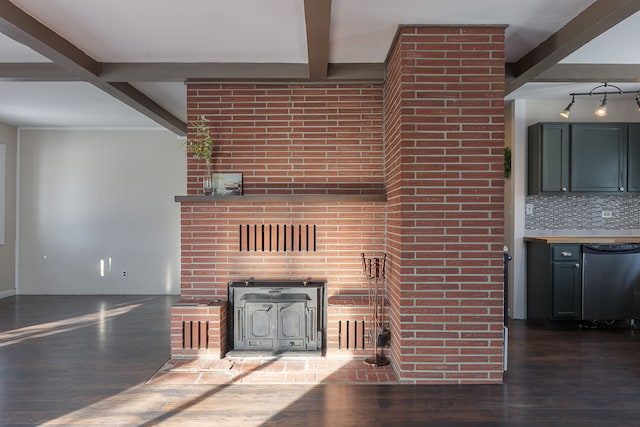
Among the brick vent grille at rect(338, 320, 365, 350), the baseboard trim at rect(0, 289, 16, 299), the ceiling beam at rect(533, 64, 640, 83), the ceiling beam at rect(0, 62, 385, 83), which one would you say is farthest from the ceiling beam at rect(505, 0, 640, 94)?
the baseboard trim at rect(0, 289, 16, 299)

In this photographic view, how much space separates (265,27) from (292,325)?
7.88 ft

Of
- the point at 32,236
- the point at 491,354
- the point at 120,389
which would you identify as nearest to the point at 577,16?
the point at 491,354

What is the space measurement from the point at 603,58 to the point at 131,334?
5058 mm

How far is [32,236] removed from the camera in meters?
6.67

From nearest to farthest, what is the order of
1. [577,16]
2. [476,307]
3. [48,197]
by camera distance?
[577,16]
[476,307]
[48,197]

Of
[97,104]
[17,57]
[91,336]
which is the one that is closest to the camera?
[17,57]

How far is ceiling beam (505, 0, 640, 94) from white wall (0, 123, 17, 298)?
6832 mm

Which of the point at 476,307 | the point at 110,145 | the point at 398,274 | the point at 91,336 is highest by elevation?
the point at 110,145

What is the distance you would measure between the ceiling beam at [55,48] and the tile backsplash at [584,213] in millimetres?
4568

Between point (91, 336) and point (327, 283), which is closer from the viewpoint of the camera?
point (327, 283)

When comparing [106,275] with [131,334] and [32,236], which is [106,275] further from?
[131,334]

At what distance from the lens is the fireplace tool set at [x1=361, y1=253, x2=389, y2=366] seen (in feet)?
11.8

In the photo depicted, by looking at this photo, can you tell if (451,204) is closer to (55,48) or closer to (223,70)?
(223,70)

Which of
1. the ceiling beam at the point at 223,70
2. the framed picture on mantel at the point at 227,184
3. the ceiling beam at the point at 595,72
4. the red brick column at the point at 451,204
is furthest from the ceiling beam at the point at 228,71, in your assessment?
the ceiling beam at the point at 595,72
